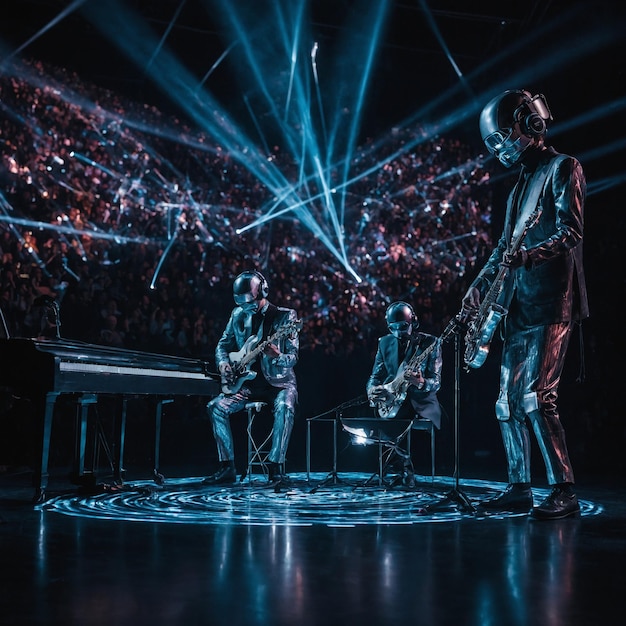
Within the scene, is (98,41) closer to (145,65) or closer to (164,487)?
(145,65)

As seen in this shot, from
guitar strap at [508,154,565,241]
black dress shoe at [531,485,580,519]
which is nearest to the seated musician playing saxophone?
guitar strap at [508,154,565,241]

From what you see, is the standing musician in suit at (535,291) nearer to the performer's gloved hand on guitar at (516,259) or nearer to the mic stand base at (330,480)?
the performer's gloved hand on guitar at (516,259)

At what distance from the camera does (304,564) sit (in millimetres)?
3111

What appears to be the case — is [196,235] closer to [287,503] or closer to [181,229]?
[181,229]

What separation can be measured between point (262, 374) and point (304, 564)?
427 centimetres

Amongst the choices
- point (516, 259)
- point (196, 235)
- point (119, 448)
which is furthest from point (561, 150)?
point (196, 235)

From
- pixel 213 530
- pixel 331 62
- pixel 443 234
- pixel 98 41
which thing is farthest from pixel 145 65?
pixel 213 530

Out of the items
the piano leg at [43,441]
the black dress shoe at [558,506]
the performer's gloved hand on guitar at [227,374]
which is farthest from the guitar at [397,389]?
the piano leg at [43,441]

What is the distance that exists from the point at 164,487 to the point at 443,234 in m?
11.9

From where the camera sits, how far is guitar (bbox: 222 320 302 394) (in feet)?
22.9

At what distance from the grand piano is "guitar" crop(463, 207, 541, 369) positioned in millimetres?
2671

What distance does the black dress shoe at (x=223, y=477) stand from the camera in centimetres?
686

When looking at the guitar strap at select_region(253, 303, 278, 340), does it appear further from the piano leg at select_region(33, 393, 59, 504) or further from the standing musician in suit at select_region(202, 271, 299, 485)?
the piano leg at select_region(33, 393, 59, 504)

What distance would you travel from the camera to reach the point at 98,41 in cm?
1598
